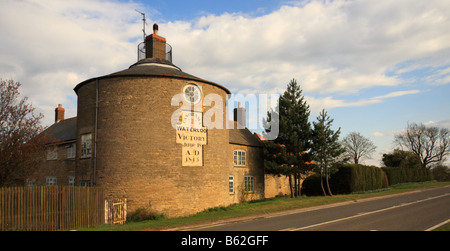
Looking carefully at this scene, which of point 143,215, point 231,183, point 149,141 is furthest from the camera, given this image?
point 231,183

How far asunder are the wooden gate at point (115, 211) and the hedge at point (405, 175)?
1375 inches

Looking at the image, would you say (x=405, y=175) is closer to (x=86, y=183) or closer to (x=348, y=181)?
(x=348, y=181)

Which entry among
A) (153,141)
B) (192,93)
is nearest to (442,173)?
(192,93)

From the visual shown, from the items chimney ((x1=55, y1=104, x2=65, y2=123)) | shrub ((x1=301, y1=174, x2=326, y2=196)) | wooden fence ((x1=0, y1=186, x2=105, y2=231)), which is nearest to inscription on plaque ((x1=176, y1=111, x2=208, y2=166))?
wooden fence ((x1=0, y1=186, x2=105, y2=231))

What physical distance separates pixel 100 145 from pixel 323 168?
61.8 ft

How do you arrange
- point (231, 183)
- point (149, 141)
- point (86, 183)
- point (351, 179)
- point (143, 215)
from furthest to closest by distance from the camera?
point (351, 179) → point (231, 183) → point (86, 183) → point (149, 141) → point (143, 215)

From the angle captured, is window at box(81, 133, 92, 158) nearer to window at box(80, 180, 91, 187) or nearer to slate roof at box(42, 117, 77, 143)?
window at box(80, 180, 91, 187)

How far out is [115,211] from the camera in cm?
1786

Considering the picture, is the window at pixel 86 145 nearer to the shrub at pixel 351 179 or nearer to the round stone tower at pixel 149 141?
the round stone tower at pixel 149 141

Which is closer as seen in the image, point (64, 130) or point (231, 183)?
point (231, 183)

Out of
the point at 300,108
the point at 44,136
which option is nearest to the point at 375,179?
the point at 300,108

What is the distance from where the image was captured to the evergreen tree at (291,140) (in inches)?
1079

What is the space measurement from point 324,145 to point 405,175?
2495 centimetres
